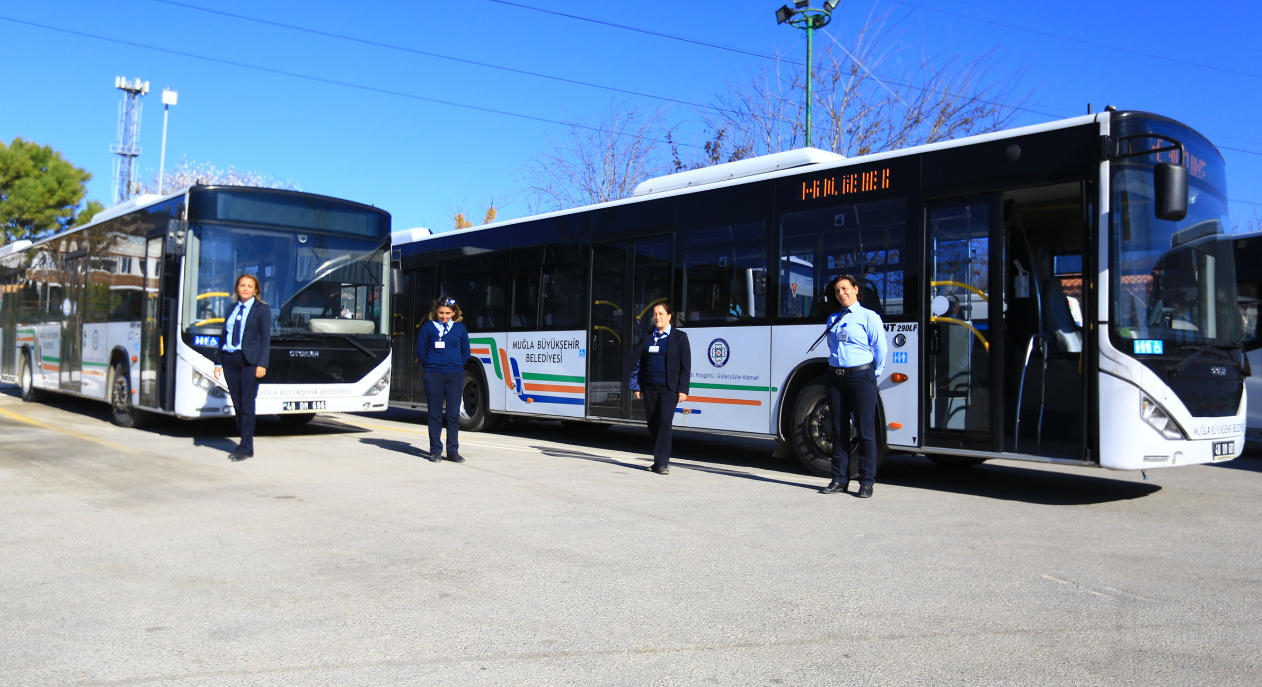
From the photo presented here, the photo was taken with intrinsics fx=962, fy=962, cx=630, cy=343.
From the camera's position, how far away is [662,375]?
966 centimetres

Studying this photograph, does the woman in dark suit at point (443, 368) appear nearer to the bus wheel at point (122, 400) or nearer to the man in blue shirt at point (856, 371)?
the man in blue shirt at point (856, 371)

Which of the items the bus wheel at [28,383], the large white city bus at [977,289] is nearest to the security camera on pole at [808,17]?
the large white city bus at [977,289]

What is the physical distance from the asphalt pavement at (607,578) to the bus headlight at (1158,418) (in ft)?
2.16

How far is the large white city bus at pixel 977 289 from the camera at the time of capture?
25.1 ft

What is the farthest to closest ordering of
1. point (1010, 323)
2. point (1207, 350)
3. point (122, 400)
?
point (122, 400), point (1010, 323), point (1207, 350)

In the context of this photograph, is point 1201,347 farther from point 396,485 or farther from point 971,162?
point 396,485

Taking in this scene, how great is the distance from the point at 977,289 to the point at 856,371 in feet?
4.60

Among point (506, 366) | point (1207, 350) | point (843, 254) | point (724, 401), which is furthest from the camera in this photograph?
point (506, 366)

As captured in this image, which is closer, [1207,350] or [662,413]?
[1207,350]

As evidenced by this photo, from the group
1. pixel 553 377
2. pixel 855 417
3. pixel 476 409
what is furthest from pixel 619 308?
pixel 855 417

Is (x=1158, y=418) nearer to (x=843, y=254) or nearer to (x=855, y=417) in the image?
(x=855, y=417)

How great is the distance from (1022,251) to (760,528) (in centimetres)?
376

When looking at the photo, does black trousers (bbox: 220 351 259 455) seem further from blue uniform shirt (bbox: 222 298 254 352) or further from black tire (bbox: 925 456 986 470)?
black tire (bbox: 925 456 986 470)

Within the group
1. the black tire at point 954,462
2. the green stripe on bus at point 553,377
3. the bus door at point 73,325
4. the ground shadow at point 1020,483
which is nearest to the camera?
the ground shadow at point 1020,483
